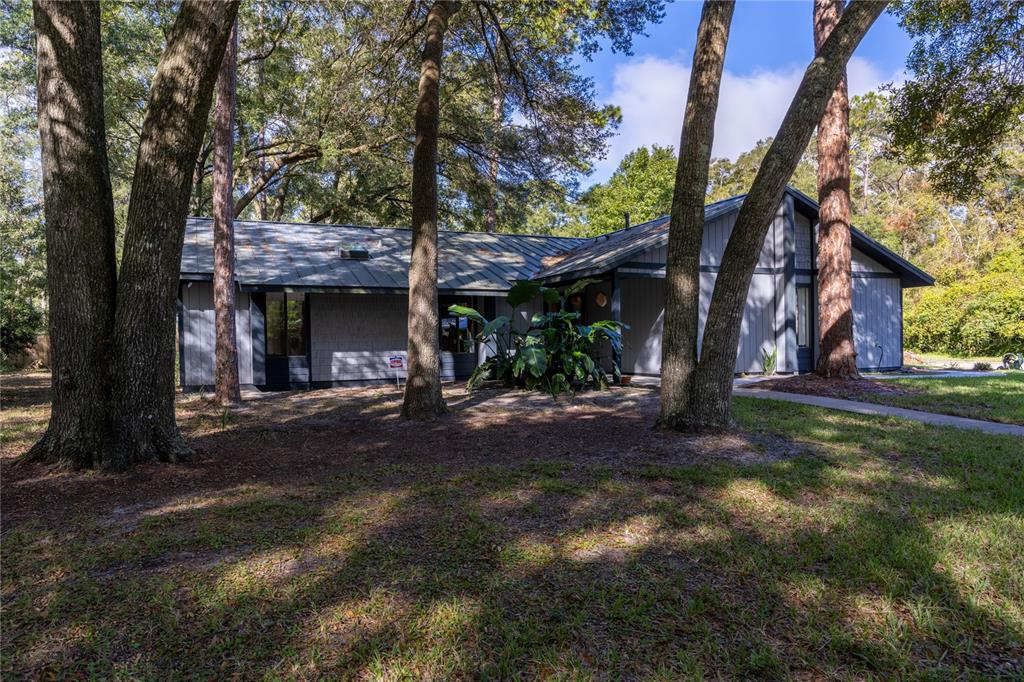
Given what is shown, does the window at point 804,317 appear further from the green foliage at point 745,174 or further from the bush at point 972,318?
the green foliage at point 745,174

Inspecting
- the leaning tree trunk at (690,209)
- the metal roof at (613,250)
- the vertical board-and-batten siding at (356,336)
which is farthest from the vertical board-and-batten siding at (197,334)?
the leaning tree trunk at (690,209)

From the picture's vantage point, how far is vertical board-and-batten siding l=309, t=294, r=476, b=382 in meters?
13.9

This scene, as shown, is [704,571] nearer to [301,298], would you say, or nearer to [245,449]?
[245,449]

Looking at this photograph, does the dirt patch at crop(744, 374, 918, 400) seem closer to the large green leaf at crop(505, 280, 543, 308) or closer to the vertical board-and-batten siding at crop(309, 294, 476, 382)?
the large green leaf at crop(505, 280, 543, 308)

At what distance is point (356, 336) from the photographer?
1427cm

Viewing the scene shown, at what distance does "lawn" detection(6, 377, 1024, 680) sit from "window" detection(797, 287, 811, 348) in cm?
1005

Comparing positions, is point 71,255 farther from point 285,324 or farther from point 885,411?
point 885,411

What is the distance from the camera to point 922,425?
7195 millimetres

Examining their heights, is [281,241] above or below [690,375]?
above

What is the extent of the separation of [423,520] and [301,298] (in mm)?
10942

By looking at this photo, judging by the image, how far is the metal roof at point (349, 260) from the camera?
1304 cm

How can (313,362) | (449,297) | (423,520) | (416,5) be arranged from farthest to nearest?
1. (449,297)
2. (313,362)
3. (416,5)
4. (423,520)

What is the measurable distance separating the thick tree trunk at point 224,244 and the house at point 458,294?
2266 millimetres

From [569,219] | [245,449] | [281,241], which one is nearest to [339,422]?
[245,449]
